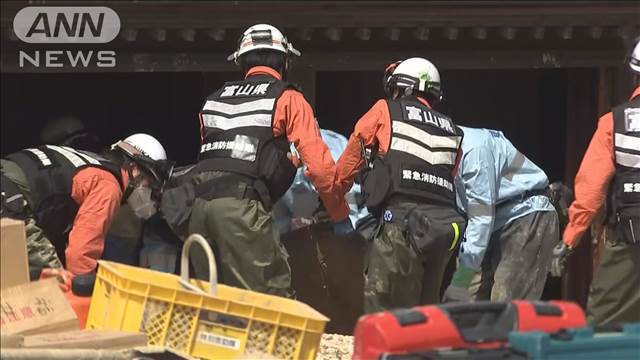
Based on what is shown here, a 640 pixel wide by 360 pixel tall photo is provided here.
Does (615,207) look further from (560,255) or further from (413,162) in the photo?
(413,162)

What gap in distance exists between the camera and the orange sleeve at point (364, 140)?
583 cm

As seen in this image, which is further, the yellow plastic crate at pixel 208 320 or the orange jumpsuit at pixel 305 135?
the orange jumpsuit at pixel 305 135

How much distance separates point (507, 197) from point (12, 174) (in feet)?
9.68

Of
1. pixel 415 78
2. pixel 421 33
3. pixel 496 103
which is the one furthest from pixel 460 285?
pixel 496 103

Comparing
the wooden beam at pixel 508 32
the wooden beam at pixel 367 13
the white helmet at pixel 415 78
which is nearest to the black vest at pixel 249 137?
the white helmet at pixel 415 78

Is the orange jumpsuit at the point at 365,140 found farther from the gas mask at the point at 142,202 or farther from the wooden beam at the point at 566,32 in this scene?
the wooden beam at the point at 566,32

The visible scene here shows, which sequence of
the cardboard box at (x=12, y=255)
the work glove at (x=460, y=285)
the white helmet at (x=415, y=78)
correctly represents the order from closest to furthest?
the cardboard box at (x=12, y=255), the white helmet at (x=415, y=78), the work glove at (x=460, y=285)

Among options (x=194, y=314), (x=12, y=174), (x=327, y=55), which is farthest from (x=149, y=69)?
(x=194, y=314)

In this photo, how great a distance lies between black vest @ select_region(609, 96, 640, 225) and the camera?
5797 millimetres

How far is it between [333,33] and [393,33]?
0.42 meters

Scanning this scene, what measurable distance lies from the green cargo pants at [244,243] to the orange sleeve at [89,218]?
1.46 ft

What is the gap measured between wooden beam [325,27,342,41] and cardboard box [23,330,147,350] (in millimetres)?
4094

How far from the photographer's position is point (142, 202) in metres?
6.47

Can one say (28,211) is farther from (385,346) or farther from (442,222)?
(385,346)
